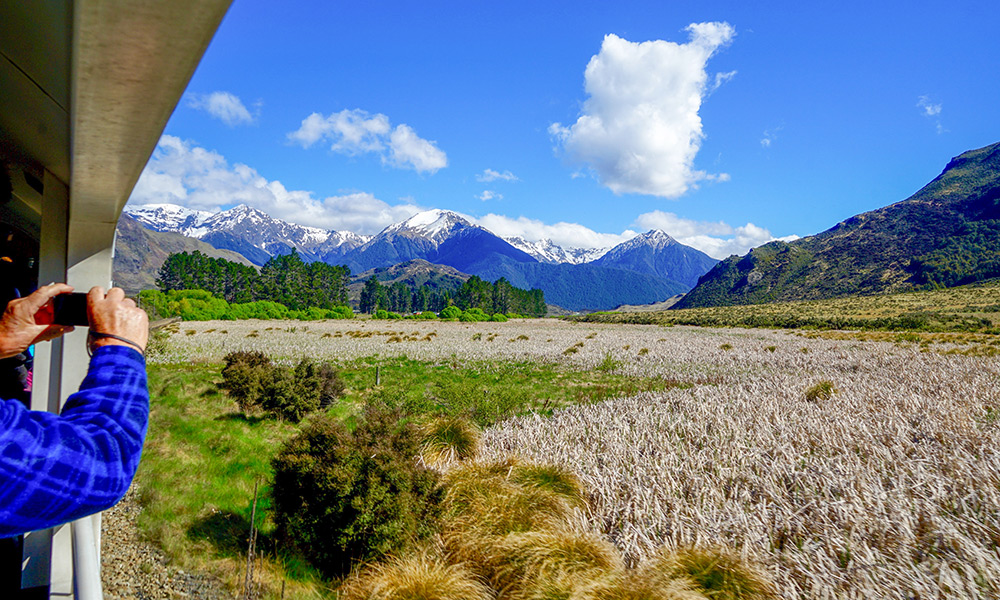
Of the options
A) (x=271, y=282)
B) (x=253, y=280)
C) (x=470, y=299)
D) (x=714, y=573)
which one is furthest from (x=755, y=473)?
(x=470, y=299)

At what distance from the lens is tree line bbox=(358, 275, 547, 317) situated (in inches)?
5005

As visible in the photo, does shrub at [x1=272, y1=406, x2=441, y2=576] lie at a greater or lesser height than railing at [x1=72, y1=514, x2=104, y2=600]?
lesser

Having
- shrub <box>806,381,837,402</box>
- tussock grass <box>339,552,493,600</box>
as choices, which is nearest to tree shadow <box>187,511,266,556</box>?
tussock grass <box>339,552,493,600</box>

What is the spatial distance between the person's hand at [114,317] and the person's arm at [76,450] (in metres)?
0.07

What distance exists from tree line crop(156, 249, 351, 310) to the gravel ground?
4056 inches

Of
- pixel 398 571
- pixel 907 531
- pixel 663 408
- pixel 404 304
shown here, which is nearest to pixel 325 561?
pixel 398 571

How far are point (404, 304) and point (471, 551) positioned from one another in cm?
16762

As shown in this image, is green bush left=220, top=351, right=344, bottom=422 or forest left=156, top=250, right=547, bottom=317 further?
forest left=156, top=250, right=547, bottom=317

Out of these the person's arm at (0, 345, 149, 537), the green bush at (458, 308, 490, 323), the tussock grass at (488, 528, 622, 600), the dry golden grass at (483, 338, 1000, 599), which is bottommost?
the tussock grass at (488, 528, 622, 600)

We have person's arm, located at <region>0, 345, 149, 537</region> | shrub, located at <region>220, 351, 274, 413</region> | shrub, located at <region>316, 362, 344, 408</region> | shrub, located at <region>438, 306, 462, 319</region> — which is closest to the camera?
person's arm, located at <region>0, 345, 149, 537</region>

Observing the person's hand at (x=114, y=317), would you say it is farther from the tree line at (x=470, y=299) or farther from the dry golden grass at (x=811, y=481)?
the tree line at (x=470, y=299)

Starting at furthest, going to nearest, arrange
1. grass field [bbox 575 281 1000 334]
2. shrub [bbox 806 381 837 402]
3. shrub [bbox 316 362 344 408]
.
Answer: grass field [bbox 575 281 1000 334] → shrub [bbox 316 362 344 408] → shrub [bbox 806 381 837 402]

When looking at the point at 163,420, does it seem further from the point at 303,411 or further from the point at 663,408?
the point at 663,408

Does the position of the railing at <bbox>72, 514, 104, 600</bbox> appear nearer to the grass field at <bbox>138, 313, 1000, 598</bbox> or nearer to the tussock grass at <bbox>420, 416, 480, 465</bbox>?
the grass field at <bbox>138, 313, 1000, 598</bbox>
